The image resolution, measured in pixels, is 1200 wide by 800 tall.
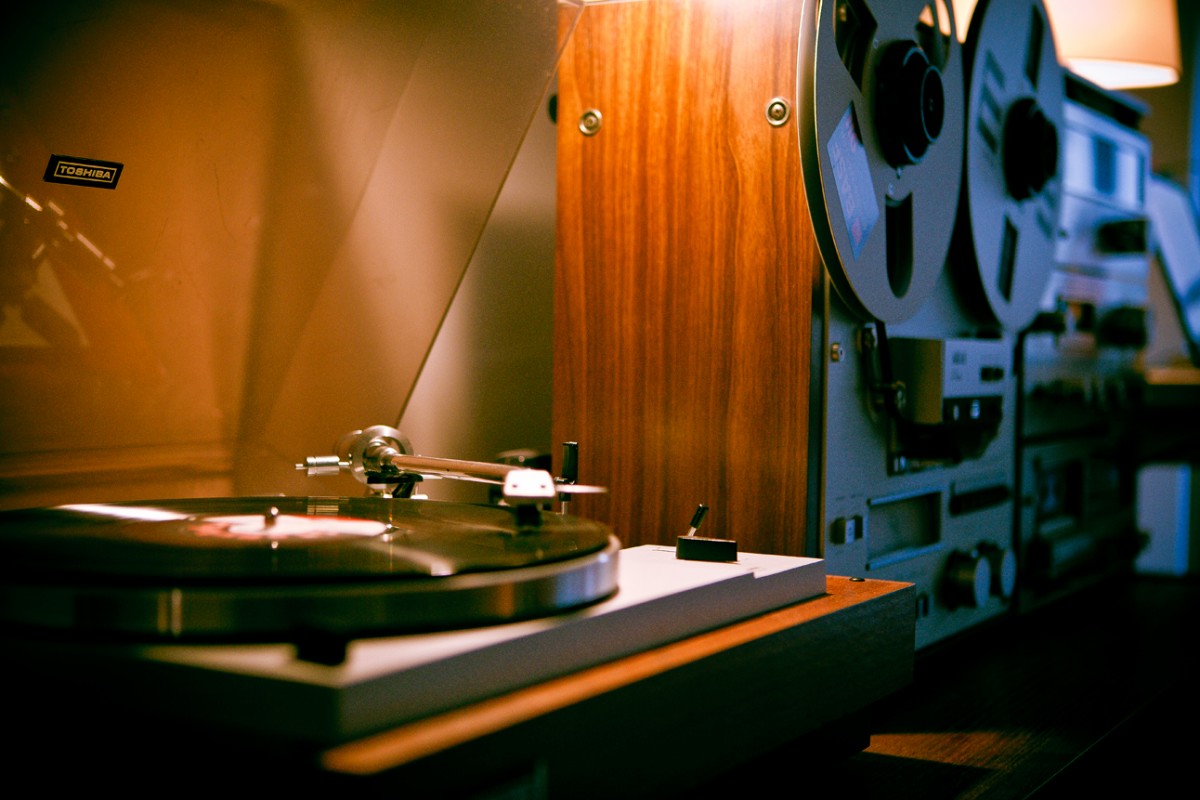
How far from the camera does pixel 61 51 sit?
885mm

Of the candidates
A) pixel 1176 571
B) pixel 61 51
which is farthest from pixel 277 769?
pixel 1176 571

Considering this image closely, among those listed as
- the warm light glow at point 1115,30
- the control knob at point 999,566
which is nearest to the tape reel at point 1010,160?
the control knob at point 999,566

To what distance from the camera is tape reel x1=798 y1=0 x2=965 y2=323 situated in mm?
1256

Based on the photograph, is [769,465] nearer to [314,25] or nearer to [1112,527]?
[314,25]

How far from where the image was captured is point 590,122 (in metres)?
1.49

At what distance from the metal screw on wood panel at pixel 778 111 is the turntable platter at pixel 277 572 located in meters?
0.58

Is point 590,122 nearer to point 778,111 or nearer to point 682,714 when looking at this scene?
point 778,111

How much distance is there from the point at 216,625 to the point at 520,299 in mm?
1107

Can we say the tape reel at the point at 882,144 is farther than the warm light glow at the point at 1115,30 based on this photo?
No

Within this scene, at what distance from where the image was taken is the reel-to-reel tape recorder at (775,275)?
134 cm

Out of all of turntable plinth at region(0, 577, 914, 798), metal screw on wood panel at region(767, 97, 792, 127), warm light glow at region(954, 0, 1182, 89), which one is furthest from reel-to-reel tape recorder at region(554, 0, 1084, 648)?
warm light glow at region(954, 0, 1182, 89)

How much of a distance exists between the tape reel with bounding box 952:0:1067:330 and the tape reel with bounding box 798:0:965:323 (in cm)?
8

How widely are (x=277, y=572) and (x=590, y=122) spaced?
0.90 metres

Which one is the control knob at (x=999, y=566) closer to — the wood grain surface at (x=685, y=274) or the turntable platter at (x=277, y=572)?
the wood grain surface at (x=685, y=274)
